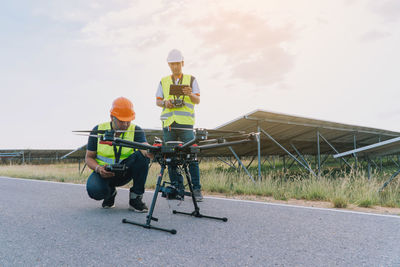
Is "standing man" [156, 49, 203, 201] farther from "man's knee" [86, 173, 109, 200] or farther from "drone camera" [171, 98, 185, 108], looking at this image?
"man's knee" [86, 173, 109, 200]

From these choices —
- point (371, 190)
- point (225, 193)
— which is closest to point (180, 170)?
point (225, 193)

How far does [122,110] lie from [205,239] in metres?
1.98

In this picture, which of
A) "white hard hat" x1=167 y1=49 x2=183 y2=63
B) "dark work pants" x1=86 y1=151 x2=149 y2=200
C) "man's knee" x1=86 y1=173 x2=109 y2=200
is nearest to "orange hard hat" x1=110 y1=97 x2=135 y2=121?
"dark work pants" x1=86 y1=151 x2=149 y2=200

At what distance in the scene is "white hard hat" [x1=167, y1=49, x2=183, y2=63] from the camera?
197 inches

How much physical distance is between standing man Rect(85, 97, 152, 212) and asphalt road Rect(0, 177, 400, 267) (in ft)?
0.87

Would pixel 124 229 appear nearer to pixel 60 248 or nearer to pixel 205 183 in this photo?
pixel 60 248

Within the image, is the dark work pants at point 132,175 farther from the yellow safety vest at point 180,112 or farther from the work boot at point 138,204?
the yellow safety vest at point 180,112

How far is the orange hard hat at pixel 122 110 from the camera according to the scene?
389cm

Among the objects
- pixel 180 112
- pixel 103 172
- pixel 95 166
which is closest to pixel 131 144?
pixel 103 172

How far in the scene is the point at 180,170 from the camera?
3303 mm

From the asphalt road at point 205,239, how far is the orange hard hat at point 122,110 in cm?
120

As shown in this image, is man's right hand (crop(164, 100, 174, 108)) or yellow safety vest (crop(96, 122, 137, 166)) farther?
man's right hand (crop(164, 100, 174, 108))

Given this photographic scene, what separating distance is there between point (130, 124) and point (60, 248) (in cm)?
188

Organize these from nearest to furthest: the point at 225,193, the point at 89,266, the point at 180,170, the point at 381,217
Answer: the point at 89,266 → the point at 180,170 → the point at 381,217 → the point at 225,193
